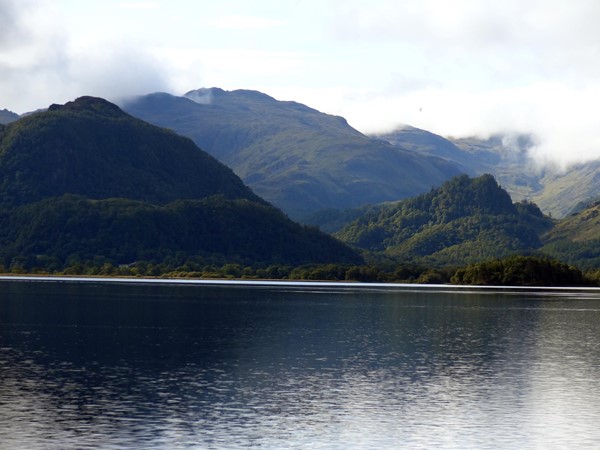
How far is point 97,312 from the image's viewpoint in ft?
627

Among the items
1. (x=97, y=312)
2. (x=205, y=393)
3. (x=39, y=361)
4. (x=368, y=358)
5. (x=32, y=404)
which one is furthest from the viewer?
(x=97, y=312)

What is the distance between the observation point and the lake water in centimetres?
6962

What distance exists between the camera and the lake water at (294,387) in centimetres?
6962

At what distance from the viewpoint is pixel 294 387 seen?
9175 centimetres

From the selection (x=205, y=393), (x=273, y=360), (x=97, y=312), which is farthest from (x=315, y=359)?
(x=97, y=312)

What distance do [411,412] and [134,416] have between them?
21566 mm

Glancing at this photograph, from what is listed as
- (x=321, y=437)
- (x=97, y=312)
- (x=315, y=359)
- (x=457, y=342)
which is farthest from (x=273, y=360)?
(x=97, y=312)

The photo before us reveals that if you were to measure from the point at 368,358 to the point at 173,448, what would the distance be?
5465cm

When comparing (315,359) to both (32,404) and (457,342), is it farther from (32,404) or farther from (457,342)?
(32,404)

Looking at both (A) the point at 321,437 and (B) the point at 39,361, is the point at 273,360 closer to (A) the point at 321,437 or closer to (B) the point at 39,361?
(B) the point at 39,361

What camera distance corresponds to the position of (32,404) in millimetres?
80812

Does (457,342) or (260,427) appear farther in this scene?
(457,342)

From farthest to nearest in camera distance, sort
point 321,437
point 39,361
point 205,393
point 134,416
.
Result: point 39,361 → point 205,393 → point 134,416 → point 321,437

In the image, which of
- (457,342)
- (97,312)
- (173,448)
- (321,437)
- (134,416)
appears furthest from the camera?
(97,312)
